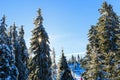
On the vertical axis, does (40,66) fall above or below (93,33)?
below

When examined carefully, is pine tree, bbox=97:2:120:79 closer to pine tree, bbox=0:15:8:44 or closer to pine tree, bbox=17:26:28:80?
pine tree, bbox=0:15:8:44

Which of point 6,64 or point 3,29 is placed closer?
point 6,64

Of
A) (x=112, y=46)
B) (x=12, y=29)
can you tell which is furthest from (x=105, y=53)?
(x=12, y=29)

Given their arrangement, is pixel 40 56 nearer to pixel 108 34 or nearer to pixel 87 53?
pixel 87 53

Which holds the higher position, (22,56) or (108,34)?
(22,56)

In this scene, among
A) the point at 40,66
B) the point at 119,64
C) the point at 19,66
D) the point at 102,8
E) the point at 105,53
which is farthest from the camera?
the point at 19,66

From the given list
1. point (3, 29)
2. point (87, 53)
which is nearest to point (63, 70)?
point (87, 53)

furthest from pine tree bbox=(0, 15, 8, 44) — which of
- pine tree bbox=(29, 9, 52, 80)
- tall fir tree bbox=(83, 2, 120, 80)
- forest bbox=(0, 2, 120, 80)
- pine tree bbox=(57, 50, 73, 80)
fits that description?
pine tree bbox=(57, 50, 73, 80)

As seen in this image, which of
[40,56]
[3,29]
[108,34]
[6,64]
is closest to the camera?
[108,34]

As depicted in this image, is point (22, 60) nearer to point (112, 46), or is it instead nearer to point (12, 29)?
point (12, 29)

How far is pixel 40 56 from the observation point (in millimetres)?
45812

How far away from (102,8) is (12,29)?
3243 cm

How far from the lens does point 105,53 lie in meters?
33.6

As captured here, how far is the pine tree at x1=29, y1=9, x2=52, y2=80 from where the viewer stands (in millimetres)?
45281
